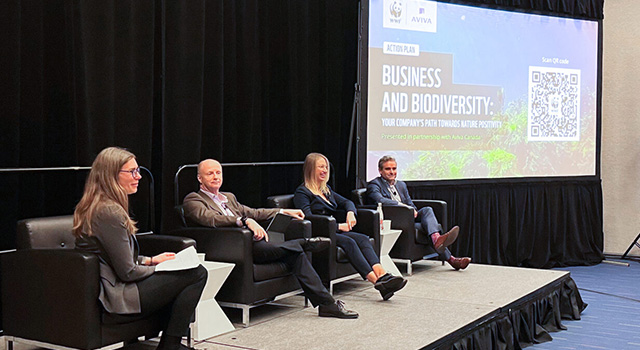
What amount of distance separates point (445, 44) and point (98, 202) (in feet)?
15.6

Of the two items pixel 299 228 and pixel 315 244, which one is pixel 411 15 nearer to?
pixel 299 228

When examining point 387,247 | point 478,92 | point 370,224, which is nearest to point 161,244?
point 370,224

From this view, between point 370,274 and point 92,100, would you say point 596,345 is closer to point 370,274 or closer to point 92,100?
point 370,274

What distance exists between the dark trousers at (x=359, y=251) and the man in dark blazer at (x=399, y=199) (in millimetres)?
977

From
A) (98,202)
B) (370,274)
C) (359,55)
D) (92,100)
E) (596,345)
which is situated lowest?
(596,345)

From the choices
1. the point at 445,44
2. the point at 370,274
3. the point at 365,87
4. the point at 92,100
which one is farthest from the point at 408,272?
the point at 92,100

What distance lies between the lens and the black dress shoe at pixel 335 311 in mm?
4629

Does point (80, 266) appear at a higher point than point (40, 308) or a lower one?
higher

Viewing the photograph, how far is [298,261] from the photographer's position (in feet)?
15.3

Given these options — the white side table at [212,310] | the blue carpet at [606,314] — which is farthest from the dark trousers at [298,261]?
the blue carpet at [606,314]

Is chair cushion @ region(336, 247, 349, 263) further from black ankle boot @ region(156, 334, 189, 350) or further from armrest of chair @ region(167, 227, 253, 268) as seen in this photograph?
black ankle boot @ region(156, 334, 189, 350)

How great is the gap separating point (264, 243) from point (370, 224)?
132 centimetres

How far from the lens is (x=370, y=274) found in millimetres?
5160

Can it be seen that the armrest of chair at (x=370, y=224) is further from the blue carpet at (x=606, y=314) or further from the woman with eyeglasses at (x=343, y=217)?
the blue carpet at (x=606, y=314)
